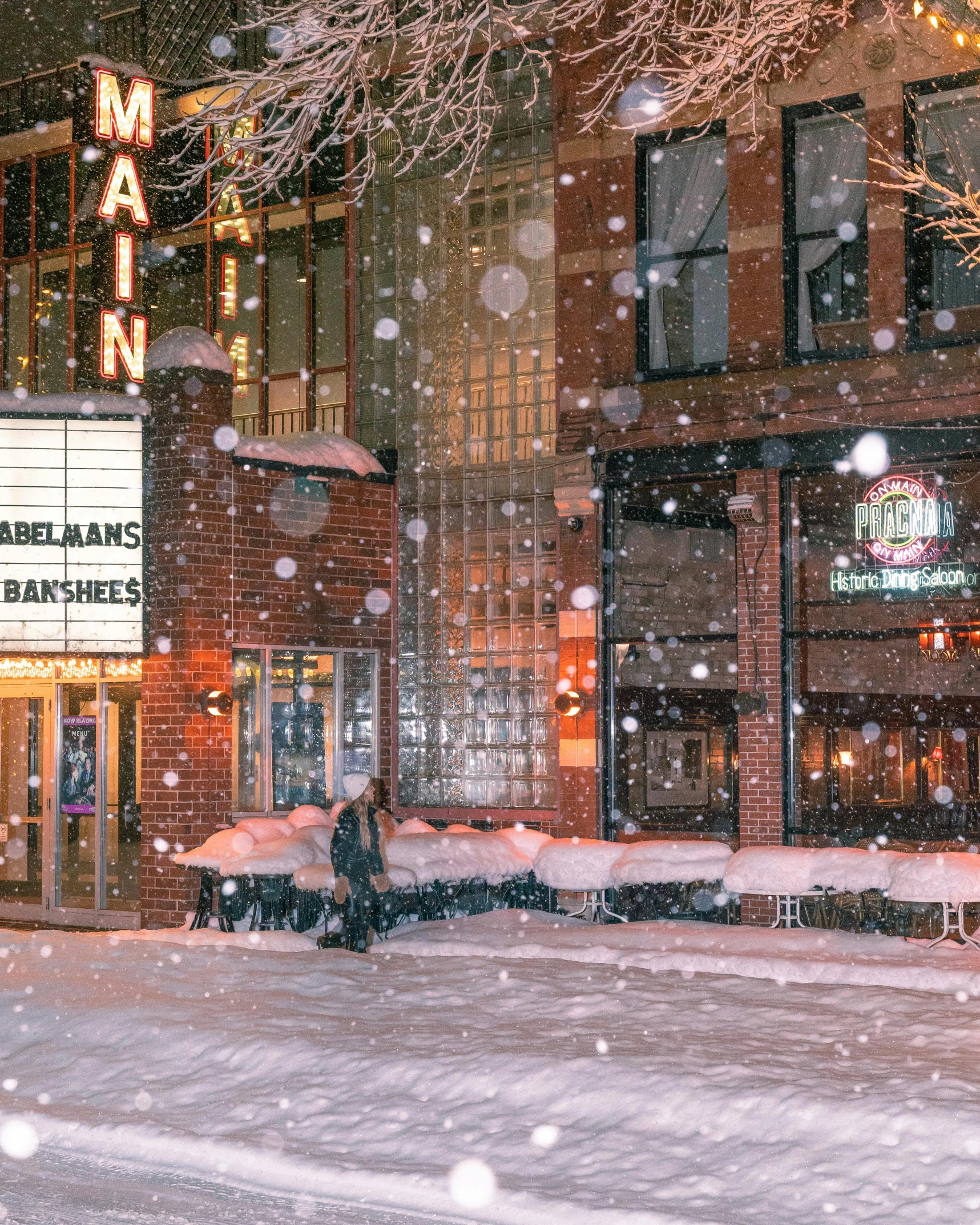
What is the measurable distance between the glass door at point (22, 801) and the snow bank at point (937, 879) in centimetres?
1151

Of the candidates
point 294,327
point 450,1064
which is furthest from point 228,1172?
point 294,327

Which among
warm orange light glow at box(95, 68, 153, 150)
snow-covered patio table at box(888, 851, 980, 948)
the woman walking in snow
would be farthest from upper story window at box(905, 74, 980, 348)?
warm orange light glow at box(95, 68, 153, 150)

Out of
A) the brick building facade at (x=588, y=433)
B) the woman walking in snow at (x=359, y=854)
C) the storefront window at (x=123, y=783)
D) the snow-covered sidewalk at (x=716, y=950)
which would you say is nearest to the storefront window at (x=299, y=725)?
the brick building facade at (x=588, y=433)

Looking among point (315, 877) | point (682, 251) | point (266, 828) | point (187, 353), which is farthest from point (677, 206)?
point (315, 877)

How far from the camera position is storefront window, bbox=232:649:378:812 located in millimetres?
19125

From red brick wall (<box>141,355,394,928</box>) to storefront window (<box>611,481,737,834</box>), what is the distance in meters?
4.40

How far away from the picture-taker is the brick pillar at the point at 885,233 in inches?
667

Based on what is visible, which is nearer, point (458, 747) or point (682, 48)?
point (682, 48)

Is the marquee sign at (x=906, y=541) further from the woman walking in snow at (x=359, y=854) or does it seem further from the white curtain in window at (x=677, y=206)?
the woman walking in snow at (x=359, y=854)

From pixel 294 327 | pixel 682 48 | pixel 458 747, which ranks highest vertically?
pixel 682 48

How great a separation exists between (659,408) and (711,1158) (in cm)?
1170

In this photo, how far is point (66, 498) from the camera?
1842 cm

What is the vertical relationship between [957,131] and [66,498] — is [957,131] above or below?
above

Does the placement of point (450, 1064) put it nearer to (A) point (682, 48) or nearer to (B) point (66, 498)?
→ (B) point (66, 498)
